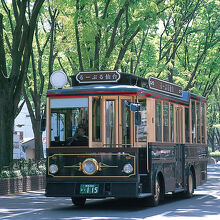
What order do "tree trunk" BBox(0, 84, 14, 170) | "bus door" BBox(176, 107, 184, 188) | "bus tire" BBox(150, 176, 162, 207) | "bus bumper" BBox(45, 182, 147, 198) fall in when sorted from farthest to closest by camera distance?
"tree trunk" BBox(0, 84, 14, 170), "bus door" BBox(176, 107, 184, 188), "bus tire" BBox(150, 176, 162, 207), "bus bumper" BBox(45, 182, 147, 198)

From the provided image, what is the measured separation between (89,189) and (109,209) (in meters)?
0.91

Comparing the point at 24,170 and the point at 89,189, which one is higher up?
the point at 24,170

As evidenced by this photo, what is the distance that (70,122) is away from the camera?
15141mm

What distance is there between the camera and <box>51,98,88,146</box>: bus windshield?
15062mm

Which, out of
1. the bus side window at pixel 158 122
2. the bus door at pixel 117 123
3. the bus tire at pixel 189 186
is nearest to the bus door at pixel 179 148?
the bus tire at pixel 189 186

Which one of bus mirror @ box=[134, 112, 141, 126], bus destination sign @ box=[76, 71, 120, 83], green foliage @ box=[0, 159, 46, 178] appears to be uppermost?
bus destination sign @ box=[76, 71, 120, 83]

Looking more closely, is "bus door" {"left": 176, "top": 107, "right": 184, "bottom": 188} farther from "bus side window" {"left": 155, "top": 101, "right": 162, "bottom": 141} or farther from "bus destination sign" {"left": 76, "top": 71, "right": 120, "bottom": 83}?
"bus destination sign" {"left": 76, "top": 71, "right": 120, "bottom": 83}

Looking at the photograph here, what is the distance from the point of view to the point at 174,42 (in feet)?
115

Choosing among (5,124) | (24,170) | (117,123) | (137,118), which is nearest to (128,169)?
(137,118)

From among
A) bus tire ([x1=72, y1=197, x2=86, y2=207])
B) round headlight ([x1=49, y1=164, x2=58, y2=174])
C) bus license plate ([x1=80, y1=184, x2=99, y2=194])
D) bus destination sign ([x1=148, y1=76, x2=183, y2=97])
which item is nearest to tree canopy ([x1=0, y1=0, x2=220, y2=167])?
bus destination sign ([x1=148, y1=76, x2=183, y2=97])

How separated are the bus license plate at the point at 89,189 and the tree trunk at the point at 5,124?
28.8ft

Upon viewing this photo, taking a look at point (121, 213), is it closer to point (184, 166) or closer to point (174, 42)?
point (184, 166)

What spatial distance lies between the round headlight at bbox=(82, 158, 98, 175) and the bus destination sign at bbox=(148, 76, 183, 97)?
8.70ft

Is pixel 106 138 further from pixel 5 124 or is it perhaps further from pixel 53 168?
pixel 5 124
